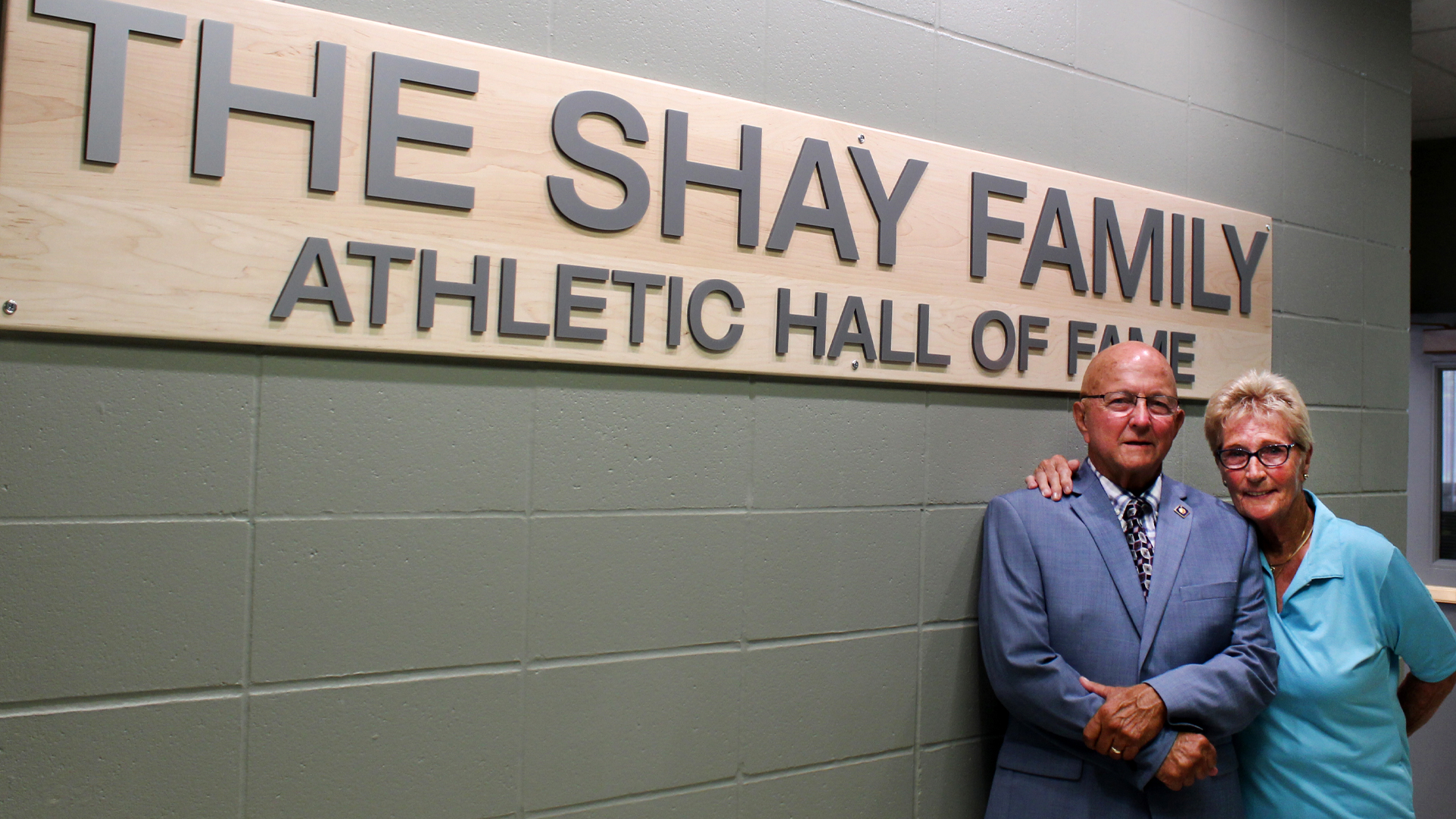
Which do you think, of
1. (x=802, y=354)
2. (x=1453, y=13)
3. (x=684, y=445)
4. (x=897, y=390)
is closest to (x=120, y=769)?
(x=684, y=445)

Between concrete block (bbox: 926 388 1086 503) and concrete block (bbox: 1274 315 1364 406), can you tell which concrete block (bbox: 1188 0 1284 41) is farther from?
concrete block (bbox: 926 388 1086 503)

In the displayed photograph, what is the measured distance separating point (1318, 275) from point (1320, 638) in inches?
54.5

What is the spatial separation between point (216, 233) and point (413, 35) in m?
0.46

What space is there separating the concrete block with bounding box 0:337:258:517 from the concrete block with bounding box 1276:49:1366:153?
288 cm

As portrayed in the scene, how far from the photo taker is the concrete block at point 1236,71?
2443 millimetres

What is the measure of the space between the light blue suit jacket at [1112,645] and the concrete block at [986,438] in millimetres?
Answer: 194

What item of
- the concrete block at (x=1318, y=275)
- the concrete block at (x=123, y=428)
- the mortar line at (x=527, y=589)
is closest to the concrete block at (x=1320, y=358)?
the concrete block at (x=1318, y=275)

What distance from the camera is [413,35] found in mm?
1470

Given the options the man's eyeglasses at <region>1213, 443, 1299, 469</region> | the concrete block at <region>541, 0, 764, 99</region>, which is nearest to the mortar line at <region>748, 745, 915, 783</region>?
the man's eyeglasses at <region>1213, 443, 1299, 469</region>

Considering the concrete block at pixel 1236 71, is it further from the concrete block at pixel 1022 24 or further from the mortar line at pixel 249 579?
the mortar line at pixel 249 579

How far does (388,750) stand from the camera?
1.45 metres

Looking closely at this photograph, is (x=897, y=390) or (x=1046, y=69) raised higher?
(x=1046, y=69)

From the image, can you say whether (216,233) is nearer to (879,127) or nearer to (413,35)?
(413,35)

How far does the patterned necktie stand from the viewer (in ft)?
5.90
